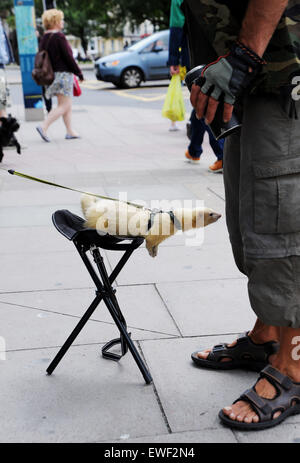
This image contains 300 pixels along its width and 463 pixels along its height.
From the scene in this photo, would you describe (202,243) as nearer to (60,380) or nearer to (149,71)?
(60,380)

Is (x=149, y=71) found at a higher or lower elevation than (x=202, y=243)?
lower

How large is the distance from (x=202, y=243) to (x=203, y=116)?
8.20ft

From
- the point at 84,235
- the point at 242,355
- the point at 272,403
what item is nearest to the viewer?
the point at 272,403

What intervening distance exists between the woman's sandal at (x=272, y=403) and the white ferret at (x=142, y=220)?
2.29ft

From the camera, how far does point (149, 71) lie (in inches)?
786

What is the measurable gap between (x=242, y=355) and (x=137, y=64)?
60.1ft

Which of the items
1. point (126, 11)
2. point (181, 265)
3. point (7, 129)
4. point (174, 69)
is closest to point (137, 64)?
point (174, 69)

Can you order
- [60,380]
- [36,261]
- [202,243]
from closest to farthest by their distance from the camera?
1. [60,380]
2. [36,261]
3. [202,243]

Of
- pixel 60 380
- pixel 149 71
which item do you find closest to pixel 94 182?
pixel 60 380

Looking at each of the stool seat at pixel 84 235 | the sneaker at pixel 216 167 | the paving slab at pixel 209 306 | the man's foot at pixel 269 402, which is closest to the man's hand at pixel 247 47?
the stool seat at pixel 84 235

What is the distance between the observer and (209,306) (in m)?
3.33

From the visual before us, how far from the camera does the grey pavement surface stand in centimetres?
228

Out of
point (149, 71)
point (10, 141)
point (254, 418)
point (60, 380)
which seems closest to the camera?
point (254, 418)

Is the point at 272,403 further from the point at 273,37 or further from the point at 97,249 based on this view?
the point at 273,37
